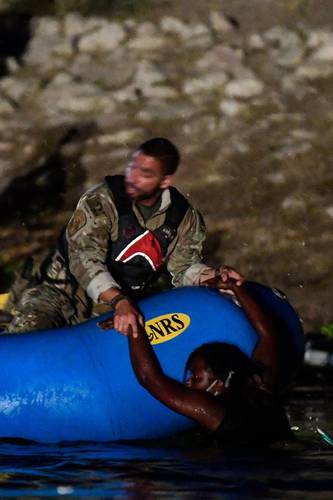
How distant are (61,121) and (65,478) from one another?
9677mm

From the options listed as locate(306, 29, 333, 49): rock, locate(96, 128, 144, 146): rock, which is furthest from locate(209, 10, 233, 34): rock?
locate(96, 128, 144, 146): rock

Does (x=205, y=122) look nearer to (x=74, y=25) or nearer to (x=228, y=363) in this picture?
(x=74, y=25)

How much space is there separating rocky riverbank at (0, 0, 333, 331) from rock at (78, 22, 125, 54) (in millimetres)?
17

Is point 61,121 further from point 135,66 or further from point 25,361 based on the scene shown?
point 25,361

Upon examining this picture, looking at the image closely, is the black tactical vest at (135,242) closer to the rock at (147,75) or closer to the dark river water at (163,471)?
the dark river water at (163,471)

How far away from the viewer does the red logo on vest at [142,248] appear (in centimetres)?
956

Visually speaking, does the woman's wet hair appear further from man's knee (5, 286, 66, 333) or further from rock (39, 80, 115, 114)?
rock (39, 80, 115, 114)

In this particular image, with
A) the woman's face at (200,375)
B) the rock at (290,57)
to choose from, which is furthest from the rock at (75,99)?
the woman's face at (200,375)

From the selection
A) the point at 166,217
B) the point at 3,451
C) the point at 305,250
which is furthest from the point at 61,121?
the point at 3,451

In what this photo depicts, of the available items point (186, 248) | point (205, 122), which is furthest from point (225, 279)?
point (205, 122)

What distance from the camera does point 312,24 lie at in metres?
18.8

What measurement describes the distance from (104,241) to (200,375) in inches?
47.9

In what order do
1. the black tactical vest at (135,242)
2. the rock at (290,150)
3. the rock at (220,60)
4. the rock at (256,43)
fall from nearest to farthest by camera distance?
the black tactical vest at (135,242) < the rock at (290,150) < the rock at (220,60) < the rock at (256,43)

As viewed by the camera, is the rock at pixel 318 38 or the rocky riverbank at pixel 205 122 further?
the rock at pixel 318 38
